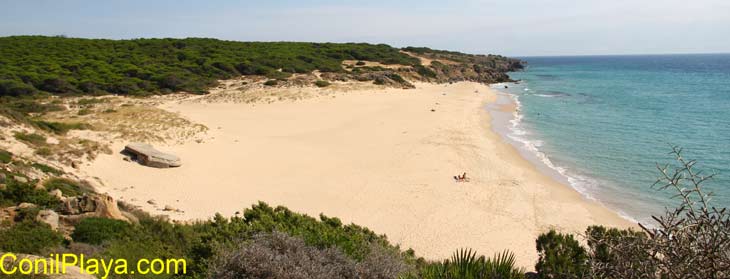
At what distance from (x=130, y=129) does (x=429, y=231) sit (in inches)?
589

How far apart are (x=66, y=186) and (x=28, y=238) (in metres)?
4.27

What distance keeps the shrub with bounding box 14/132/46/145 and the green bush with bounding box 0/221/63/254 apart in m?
9.10

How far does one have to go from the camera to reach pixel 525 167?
19016mm

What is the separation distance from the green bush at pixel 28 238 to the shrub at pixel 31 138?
9096 millimetres

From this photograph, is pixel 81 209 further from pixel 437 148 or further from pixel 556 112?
pixel 556 112

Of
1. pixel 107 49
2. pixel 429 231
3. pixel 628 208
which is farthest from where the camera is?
pixel 107 49

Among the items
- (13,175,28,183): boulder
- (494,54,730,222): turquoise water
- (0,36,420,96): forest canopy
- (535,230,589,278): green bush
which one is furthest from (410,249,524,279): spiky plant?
(0,36,420,96): forest canopy

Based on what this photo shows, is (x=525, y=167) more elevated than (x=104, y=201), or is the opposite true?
(x=104, y=201)

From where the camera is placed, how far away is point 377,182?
16.2 meters

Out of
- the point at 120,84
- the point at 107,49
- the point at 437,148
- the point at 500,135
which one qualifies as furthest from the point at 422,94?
the point at 107,49

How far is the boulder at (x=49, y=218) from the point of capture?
8.05m

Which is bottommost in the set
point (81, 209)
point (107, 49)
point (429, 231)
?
point (429, 231)

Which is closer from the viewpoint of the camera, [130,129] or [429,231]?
[429,231]

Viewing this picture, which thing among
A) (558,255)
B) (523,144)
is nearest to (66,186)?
(558,255)
